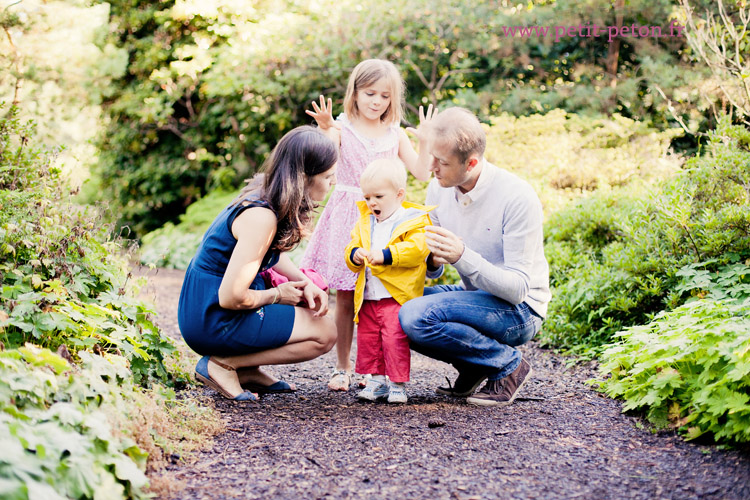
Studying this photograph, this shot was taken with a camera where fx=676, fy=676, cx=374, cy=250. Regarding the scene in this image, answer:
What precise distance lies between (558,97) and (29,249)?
619 cm

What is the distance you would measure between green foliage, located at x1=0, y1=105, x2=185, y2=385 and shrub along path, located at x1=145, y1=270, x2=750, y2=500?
536 mm

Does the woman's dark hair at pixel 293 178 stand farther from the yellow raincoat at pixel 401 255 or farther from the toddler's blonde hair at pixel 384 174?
the yellow raincoat at pixel 401 255

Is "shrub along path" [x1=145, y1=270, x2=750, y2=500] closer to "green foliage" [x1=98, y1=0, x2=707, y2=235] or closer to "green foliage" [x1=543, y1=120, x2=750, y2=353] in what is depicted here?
"green foliage" [x1=543, y1=120, x2=750, y2=353]

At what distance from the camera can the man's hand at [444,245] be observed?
2.95 m

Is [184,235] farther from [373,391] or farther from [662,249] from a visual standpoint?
[662,249]

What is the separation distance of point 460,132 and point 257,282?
3.99ft

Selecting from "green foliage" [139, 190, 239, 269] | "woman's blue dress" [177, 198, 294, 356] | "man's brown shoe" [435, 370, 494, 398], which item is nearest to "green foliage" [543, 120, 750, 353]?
"man's brown shoe" [435, 370, 494, 398]

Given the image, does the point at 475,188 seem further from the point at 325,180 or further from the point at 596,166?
the point at 596,166

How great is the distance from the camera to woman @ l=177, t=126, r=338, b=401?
3055 mm

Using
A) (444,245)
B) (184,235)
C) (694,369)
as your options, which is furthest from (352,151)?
(184,235)

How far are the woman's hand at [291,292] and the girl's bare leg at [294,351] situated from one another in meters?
0.06

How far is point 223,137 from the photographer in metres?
10.6

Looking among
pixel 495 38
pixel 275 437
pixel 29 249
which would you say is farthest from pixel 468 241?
pixel 495 38

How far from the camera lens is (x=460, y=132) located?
9.88ft
